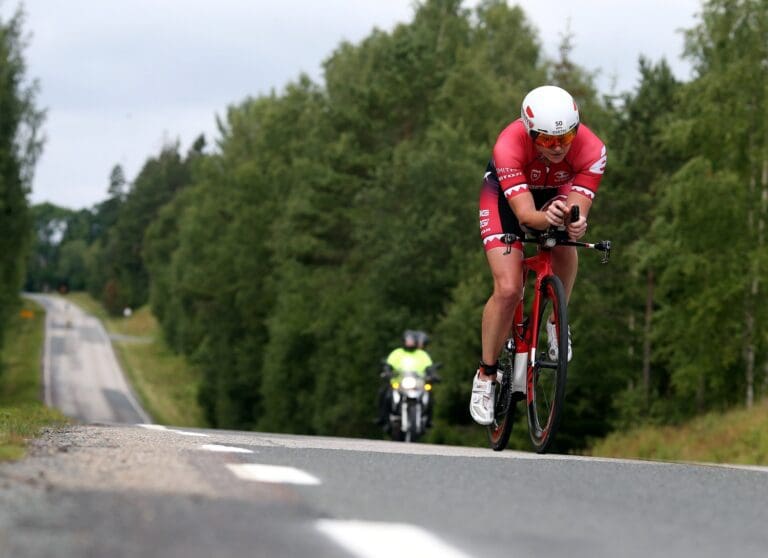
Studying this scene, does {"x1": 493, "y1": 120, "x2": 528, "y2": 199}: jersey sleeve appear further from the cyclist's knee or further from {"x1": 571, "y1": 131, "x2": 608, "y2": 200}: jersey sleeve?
the cyclist's knee

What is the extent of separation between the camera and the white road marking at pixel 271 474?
5.08m

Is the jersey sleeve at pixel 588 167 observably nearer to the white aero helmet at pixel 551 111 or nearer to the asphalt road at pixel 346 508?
the white aero helmet at pixel 551 111

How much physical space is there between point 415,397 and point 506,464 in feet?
44.6

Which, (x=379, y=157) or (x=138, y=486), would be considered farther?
(x=379, y=157)

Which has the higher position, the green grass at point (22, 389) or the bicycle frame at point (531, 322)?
the bicycle frame at point (531, 322)

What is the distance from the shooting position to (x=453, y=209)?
45688mm

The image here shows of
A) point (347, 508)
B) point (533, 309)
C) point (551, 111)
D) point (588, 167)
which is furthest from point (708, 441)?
point (347, 508)

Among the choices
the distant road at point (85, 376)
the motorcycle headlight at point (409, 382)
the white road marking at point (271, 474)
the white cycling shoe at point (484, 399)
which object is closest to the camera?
the white road marking at point (271, 474)

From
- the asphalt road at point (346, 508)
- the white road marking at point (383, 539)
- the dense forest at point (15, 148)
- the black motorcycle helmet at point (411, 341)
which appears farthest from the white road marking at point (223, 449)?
the dense forest at point (15, 148)

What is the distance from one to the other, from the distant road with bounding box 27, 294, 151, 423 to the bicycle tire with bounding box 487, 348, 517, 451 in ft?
132

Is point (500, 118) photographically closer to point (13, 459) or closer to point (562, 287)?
point (562, 287)

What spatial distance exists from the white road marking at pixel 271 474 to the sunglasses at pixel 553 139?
3348mm

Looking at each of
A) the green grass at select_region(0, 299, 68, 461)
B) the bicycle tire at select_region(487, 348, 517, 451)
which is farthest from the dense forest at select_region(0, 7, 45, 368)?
the bicycle tire at select_region(487, 348, 517, 451)

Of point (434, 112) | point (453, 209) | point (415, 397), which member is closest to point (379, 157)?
point (434, 112)
